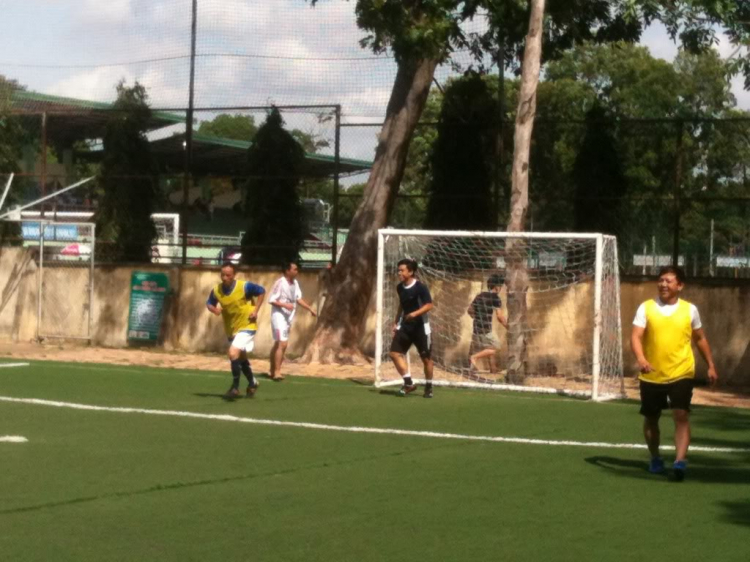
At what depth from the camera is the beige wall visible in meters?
22.3

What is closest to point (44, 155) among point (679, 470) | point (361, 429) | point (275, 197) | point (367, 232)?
point (275, 197)

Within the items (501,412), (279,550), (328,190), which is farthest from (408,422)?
(328,190)

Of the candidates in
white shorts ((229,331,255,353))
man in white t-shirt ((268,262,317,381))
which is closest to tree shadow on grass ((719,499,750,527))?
white shorts ((229,331,255,353))

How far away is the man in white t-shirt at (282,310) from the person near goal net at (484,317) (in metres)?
2.76

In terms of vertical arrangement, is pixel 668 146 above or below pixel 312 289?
above

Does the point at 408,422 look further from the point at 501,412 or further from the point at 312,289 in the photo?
the point at 312,289

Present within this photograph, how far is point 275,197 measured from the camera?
27.2 m

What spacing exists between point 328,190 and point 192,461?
14.9 m

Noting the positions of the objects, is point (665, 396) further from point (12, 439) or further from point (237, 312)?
point (237, 312)

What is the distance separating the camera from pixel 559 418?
1633 cm

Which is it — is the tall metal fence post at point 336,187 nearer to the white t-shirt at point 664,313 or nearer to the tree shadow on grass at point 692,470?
the tree shadow on grass at point 692,470

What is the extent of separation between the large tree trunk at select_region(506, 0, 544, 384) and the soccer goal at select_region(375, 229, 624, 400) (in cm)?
3

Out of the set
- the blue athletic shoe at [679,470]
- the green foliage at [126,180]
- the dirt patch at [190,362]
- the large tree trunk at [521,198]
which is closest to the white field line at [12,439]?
the blue athletic shoe at [679,470]

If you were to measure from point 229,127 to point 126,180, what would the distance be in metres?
2.71
